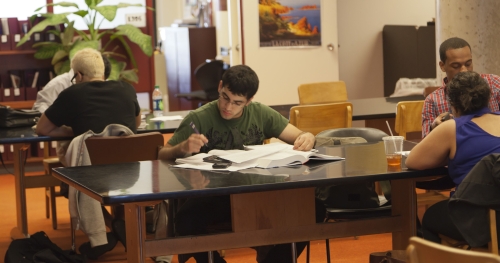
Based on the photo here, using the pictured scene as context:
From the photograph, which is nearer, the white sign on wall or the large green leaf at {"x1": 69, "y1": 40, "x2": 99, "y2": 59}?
the large green leaf at {"x1": 69, "y1": 40, "x2": 99, "y2": 59}

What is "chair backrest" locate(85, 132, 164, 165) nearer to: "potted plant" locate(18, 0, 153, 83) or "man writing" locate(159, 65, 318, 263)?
"man writing" locate(159, 65, 318, 263)

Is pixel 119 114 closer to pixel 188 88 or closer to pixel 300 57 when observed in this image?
pixel 300 57

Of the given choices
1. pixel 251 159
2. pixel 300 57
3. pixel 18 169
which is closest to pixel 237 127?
pixel 251 159

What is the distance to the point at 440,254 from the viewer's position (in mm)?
2031

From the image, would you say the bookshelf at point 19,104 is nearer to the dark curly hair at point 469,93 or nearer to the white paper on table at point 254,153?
the white paper on table at point 254,153

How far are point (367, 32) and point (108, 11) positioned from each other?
3.19 meters

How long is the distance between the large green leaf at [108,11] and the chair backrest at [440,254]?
20.7 ft

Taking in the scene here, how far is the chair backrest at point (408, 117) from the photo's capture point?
526cm

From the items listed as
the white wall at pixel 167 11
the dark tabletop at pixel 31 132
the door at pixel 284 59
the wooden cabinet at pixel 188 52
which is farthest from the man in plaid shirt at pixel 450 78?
the white wall at pixel 167 11

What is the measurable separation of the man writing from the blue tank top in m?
0.70

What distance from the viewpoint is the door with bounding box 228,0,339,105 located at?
27.0ft

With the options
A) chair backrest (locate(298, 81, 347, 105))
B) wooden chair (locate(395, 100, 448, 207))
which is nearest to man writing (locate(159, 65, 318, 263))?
wooden chair (locate(395, 100, 448, 207))

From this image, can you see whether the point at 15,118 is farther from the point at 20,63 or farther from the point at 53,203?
the point at 20,63

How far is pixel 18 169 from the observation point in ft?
17.7
